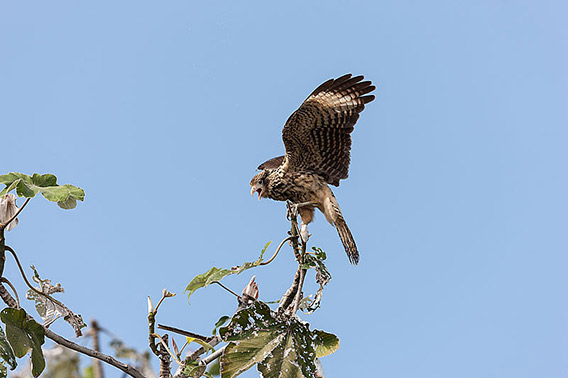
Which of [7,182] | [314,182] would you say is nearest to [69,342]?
[7,182]

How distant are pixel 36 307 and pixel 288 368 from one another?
0.97 meters

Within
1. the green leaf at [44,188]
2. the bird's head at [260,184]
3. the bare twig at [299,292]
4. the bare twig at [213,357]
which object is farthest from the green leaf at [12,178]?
the bird's head at [260,184]

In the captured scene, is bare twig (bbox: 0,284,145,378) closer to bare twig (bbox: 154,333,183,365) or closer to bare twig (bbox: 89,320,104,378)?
bare twig (bbox: 154,333,183,365)

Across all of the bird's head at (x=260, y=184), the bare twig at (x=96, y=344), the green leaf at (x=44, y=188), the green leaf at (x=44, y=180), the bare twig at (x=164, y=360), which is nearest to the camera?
the bare twig at (x=164, y=360)

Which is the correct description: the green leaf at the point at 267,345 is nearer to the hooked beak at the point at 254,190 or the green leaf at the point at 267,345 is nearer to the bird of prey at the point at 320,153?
the bird of prey at the point at 320,153

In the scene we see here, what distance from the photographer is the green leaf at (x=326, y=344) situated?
2359 mm

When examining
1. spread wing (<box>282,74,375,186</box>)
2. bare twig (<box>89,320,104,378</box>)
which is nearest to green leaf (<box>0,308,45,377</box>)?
bare twig (<box>89,320,104,378</box>)

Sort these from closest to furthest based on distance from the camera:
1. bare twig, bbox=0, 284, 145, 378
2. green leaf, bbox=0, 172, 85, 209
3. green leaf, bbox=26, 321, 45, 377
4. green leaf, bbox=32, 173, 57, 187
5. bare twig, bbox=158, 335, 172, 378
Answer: bare twig, bbox=0, 284, 145, 378, bare twig, bbox=158, 335, 172, 378, green leaf, bbox=26, 321, 45, 377, green leaf, bbox=0, 172, 85, 209, green leaf, bbox=32, 173, 57, 187

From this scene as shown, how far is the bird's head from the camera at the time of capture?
577cm

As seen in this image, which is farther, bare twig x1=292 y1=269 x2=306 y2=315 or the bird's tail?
the bird's tail

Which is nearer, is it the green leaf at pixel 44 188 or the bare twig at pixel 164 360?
the bare twig at pixel 164 360

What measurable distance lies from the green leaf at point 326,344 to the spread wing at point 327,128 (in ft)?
9.23

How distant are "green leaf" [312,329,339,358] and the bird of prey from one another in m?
2.46

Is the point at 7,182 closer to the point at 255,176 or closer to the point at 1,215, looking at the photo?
the point at 1,215
